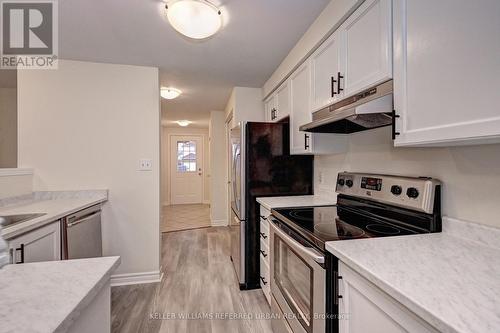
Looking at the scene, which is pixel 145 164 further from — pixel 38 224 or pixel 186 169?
pixel 186 169

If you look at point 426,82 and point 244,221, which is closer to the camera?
point 426,82

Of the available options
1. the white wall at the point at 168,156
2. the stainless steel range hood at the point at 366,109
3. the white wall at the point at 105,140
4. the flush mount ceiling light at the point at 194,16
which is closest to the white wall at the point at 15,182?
the white wall at the point at 105,140

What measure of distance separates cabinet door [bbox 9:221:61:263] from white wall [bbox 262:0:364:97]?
88.1 inches

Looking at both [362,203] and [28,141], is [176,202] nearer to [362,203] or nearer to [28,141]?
[28,141]

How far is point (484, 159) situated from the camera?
947 mm

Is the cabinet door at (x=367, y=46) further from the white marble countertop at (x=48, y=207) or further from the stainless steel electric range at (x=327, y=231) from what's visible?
the white marble countertop at (x=48, y=207)

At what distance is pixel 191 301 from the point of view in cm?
198

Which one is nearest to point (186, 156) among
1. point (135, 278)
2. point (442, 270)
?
point (135, 278)

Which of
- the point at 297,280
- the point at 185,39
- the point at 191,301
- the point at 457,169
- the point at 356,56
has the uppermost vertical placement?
the point at 185,39

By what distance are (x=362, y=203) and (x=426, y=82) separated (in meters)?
0.89

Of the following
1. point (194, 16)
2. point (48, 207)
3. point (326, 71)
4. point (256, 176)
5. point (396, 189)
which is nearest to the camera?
point (396, 189)

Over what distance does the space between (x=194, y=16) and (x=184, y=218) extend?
4.35 metres

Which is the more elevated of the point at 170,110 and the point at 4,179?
the point at 170,110

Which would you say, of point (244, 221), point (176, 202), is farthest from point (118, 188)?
point (176, 202)
